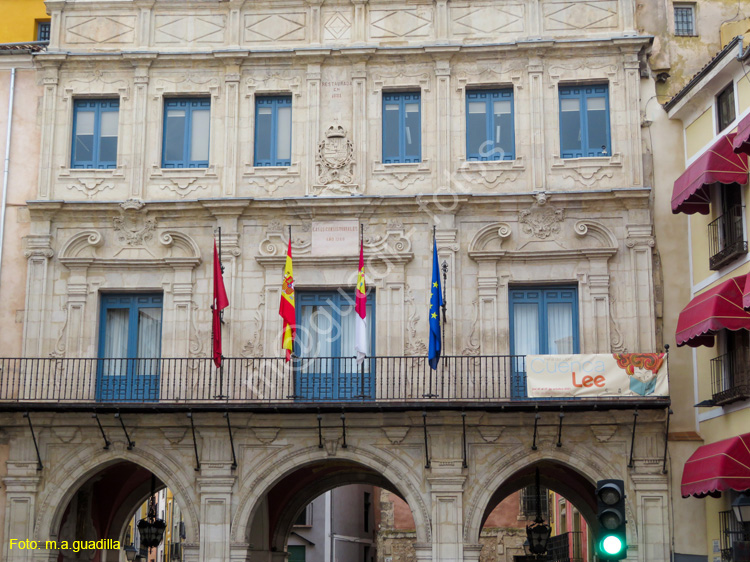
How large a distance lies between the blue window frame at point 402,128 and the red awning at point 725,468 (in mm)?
8356

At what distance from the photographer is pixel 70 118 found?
24734mm

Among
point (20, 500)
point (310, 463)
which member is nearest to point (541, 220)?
point (310, 463)

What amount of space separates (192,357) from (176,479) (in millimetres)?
2403

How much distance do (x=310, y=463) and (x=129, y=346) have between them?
4475 mm

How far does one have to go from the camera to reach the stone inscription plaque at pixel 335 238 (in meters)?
23.6

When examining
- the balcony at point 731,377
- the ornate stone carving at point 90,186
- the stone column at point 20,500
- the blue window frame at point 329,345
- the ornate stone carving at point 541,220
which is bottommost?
the stone column at point 20,500

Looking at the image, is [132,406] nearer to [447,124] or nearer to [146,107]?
[146,107]

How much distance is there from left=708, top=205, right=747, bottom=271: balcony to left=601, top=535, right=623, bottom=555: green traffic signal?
9933mm

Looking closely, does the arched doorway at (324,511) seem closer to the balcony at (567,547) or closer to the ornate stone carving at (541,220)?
the balcony at (567,547)

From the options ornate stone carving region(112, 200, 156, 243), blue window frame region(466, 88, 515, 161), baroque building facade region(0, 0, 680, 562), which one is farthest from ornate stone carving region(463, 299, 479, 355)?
ornate stone carving region(112, 200, 156, 243)

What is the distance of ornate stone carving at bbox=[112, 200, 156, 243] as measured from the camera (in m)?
24.0

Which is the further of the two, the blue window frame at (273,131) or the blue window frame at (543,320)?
the blue window frame at (273,131)

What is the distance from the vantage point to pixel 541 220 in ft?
76.9

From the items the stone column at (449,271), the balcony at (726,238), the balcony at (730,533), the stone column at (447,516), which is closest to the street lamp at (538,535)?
the stone column at (447,516)
